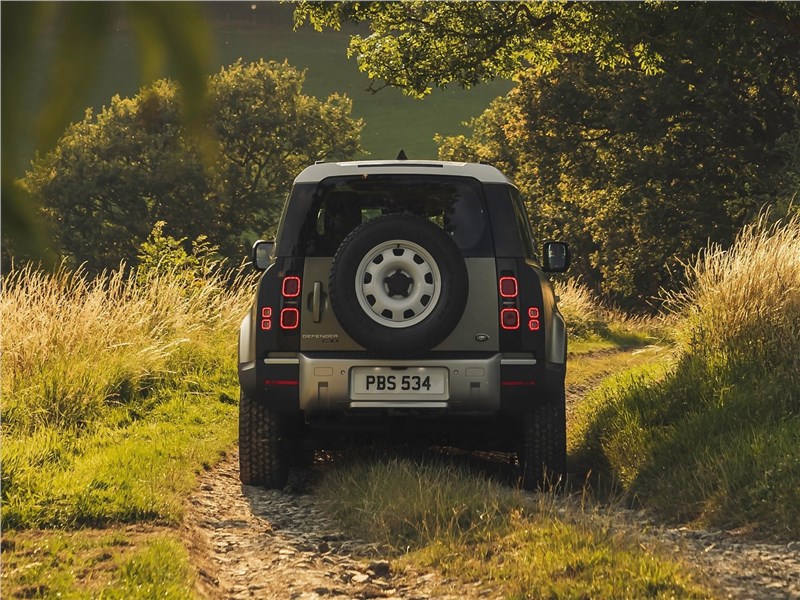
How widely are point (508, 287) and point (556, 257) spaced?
1479mm

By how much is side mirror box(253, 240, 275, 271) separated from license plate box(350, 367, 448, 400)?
1508mm

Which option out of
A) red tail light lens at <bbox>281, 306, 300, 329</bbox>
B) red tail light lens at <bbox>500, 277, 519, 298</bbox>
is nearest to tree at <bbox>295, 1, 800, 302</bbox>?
red tail light lens at <bbox>500, 277, 519, 298</bbox>

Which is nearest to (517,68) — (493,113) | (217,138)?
(217,138)

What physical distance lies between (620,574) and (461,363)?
2.17m

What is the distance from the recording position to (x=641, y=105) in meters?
27.6

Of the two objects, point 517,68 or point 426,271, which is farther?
point 517,68

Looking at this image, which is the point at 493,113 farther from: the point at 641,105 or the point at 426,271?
the point at 426,271

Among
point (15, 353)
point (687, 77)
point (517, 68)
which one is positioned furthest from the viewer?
point (687, 77)

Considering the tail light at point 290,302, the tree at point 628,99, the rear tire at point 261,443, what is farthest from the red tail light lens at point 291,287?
the tree at point 628,99

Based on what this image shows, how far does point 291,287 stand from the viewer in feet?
21.6

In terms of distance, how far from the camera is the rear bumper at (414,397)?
6477mm

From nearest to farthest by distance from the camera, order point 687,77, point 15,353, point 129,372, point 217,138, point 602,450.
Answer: point 217,138 < point 602,450 < point 15,353 < point 129,372 < point 687,77

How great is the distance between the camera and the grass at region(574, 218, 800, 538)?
6.45 meters

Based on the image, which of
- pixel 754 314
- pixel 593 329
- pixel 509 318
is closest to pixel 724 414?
pixel 754 314
